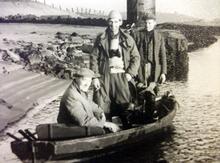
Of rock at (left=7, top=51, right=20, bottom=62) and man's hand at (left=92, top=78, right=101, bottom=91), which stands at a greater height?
rock at (left=7, top=51, right=20, bottom=62)

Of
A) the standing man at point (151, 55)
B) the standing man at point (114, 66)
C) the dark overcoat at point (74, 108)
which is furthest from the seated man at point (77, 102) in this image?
the standing man at point (151, 55)

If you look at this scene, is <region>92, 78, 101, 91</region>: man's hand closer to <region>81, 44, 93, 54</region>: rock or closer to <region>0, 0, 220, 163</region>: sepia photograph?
<region>0, 0, 220, 163</region>: sepia photograph

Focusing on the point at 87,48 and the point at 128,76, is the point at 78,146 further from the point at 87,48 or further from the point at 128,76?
the point at 87,48

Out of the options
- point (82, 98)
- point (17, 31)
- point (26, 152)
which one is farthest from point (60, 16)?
point (26, 152)

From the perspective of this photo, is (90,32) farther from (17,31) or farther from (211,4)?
(211,4)

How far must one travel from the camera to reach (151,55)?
276 cm

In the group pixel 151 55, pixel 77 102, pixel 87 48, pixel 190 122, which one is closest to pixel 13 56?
pixel 87 48

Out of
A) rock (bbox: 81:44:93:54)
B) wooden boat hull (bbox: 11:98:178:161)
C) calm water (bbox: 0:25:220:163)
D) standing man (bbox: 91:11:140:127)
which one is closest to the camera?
wooden boat hull (bbox: 11:98:178:161)

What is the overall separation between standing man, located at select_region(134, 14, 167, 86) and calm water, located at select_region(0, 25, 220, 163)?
12.4 inches

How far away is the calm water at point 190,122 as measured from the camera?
242 centimetres

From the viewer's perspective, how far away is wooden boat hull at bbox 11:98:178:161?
2.05 metres

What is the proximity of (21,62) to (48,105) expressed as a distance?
0.31m

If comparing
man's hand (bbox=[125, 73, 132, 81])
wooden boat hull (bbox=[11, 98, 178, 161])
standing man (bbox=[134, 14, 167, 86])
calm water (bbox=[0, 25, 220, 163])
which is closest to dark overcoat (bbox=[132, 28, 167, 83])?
standing man (bbox=[134, 14, 167, 86])

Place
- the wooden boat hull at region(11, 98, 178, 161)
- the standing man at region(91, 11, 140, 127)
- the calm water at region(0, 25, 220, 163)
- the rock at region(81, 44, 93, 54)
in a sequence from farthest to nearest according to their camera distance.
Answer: the rock at region(81, 44, 93, 54) < the standing man at region(91, 11, 140, 127) < the calm water at region(0, 25, 220, 163) < the wooden boat hull at region(11, 98, 178, 161)
